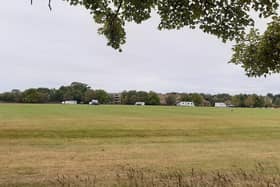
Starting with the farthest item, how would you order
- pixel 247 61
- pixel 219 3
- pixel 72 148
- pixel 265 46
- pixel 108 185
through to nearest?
pixel 72 148 → pixel 108 185 → pixel 247 61 → pixel 265 46 → pixel 219 3

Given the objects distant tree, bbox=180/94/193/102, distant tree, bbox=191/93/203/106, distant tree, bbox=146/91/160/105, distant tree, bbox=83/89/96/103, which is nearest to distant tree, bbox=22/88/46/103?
distant tree, bbox=83/89/96/103

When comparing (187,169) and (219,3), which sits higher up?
(219,3)

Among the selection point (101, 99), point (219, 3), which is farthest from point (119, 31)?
point (101, 99)

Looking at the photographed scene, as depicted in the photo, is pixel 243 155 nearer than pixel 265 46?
No

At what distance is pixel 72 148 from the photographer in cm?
2248

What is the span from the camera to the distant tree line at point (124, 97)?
169 meters

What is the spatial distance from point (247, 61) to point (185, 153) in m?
11.4

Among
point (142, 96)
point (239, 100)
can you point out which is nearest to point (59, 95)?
point (142, 96)

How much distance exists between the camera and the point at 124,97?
574 ft

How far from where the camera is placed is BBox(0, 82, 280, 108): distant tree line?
16888cm

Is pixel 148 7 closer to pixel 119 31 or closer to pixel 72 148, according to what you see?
pixel 119 31

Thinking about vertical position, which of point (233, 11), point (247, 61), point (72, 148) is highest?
point (233, 11)

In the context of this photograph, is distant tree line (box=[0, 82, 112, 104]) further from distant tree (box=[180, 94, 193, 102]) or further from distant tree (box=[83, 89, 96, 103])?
distant tree (box=[180, 94, 193, 102])

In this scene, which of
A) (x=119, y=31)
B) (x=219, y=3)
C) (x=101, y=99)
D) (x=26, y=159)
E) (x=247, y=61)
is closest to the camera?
(x=219, y=3)
